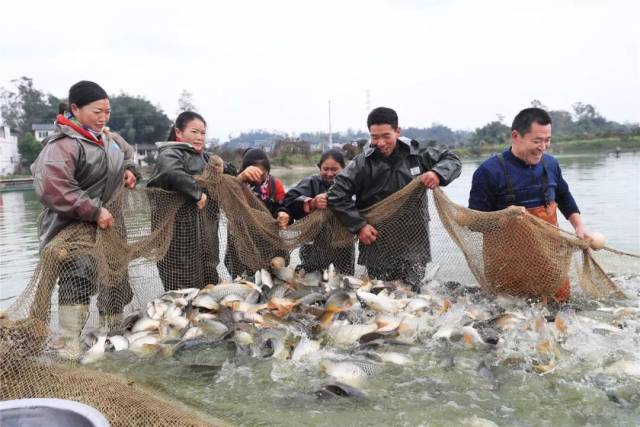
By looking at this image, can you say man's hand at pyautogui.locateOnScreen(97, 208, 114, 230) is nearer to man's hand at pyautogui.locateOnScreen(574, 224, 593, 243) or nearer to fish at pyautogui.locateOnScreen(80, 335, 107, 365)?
fish at pyautogui.locateOnScreen(80, 335, 107, 365)

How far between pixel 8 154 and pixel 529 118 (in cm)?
7640

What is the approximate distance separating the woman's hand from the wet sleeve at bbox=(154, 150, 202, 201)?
2.80 ft

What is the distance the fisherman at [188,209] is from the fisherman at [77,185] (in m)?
0.68

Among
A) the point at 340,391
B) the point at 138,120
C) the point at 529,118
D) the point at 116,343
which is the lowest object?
the point at 340,391

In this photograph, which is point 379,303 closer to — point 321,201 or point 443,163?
point 321,201

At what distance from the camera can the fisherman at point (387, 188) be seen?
5.90 m

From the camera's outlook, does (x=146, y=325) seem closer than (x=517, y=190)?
Answer: Yes

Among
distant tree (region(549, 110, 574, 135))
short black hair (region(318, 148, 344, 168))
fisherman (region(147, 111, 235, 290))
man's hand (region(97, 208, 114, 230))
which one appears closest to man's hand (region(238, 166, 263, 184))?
fisherman (region(147, 111, 235, 290))

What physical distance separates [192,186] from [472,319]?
10.4 feet

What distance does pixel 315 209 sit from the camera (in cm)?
638

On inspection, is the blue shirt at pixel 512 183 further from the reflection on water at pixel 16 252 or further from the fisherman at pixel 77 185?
the reflection on water at pixel 16 252

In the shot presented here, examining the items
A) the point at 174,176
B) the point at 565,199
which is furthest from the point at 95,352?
the point at 565,199

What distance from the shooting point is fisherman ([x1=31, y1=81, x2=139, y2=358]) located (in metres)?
4.68

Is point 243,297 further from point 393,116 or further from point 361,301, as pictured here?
point 393,116
